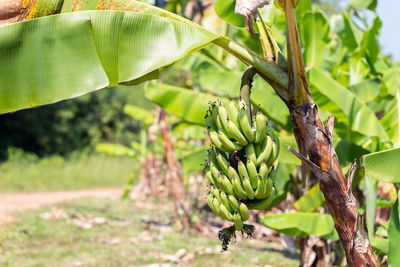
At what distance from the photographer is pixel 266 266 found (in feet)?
12.9

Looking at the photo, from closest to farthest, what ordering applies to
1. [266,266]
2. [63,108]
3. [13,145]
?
[266,266], [13,145], [63,108]

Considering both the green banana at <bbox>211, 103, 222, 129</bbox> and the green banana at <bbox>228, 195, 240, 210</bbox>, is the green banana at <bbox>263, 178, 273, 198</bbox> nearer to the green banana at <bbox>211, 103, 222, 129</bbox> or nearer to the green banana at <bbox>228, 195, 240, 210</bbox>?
the green banana at <bbox>228, 195, 240, 210</bbox>

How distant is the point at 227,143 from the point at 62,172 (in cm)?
1174

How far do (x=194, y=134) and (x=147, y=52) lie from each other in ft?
14.5

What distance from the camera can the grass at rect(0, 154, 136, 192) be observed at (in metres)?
10.8

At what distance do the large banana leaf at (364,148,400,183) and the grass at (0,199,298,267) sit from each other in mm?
2248

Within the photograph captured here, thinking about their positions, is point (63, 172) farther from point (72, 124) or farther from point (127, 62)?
point (127, 62)

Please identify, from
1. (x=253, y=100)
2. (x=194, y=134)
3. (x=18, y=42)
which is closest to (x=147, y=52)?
(x=18, y=42)

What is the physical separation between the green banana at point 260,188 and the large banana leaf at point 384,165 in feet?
2.43

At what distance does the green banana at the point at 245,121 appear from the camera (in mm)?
1559

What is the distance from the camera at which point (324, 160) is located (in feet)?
5.41

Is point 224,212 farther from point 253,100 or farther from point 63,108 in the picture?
point 63,108

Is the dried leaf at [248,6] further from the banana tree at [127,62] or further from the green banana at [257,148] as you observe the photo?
the green banana at [257,148]

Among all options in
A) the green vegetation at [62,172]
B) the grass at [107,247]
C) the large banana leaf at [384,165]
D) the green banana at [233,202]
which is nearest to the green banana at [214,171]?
the green banana at [233,202]
